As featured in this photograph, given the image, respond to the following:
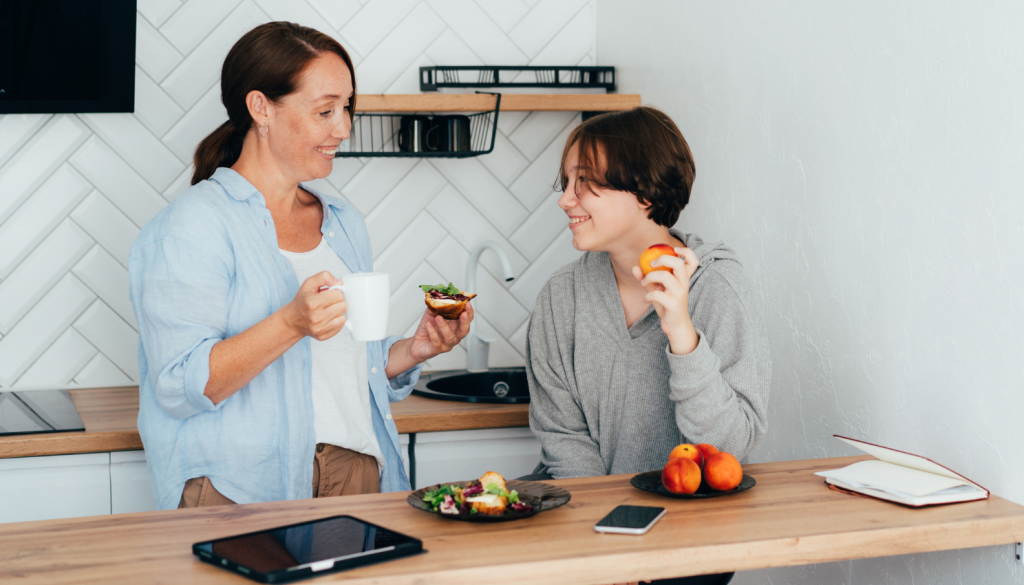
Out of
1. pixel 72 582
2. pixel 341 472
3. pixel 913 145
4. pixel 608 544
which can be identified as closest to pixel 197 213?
pixel 341 472

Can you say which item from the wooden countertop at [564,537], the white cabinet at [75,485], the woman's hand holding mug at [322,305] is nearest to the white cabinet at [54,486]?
the white cabinet at [75,485]

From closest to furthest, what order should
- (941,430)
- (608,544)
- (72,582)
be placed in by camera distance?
(72,582) < (608,544) < (941,430)

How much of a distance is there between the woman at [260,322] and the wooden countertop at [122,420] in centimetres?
34

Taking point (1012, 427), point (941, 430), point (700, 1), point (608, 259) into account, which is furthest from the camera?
point (700, 1)

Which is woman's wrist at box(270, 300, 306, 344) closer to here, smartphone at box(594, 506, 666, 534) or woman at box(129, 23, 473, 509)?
woman at box(129, 23, 473, 509)

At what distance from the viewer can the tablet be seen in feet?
3.09

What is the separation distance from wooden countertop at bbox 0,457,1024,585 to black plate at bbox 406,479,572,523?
0.01 m

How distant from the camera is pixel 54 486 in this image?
1.87m

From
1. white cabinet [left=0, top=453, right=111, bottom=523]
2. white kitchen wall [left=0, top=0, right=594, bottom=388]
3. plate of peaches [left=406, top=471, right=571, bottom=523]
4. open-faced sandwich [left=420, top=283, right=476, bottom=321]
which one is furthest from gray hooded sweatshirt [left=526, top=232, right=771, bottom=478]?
white cabinet [left=0, top=453, right=111, bottom=523]

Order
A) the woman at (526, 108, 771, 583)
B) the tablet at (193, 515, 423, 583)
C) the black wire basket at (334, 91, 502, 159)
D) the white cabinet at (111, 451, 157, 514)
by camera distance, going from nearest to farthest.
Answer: the tablet at (193, 515, 423, 583) < the woman at (526, 108, 771, 583) < the white cabinet at (111, 451, 157, 514) < the black wire basket at (334, 91, 502, 159)

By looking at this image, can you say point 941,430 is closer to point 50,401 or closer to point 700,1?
point 700,1

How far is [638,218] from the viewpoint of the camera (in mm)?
1593

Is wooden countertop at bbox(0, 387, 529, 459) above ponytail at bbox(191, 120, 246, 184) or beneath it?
beneath

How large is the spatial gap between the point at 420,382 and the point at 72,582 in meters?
1.49
